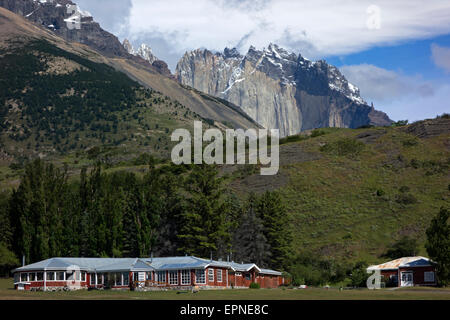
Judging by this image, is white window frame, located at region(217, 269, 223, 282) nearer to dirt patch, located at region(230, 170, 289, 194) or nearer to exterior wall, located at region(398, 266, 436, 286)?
exterior wall, located at region(398, 266, 436, 286)

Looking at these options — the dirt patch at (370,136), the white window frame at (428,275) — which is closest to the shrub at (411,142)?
the dirt patch at (370,136)

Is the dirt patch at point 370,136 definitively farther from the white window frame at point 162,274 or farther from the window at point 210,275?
the white window frame at point 162,274

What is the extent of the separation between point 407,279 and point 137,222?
34.8 m

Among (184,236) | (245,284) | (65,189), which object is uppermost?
(65,189)

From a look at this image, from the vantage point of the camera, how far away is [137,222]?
267 feet

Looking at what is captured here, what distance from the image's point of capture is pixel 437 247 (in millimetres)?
64875

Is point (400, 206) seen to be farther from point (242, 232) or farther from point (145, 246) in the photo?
point (145, 246)

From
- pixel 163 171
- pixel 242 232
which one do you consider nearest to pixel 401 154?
pixel 163 171

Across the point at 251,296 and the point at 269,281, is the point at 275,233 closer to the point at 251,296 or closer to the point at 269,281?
the point at 269,281

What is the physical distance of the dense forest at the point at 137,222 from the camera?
75250 millimetres

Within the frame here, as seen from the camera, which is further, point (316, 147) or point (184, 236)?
point (316, 147)

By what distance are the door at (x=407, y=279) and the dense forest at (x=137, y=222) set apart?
58.4ft

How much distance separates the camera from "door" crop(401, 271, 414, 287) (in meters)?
67.9

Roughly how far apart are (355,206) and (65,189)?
1987 inches
